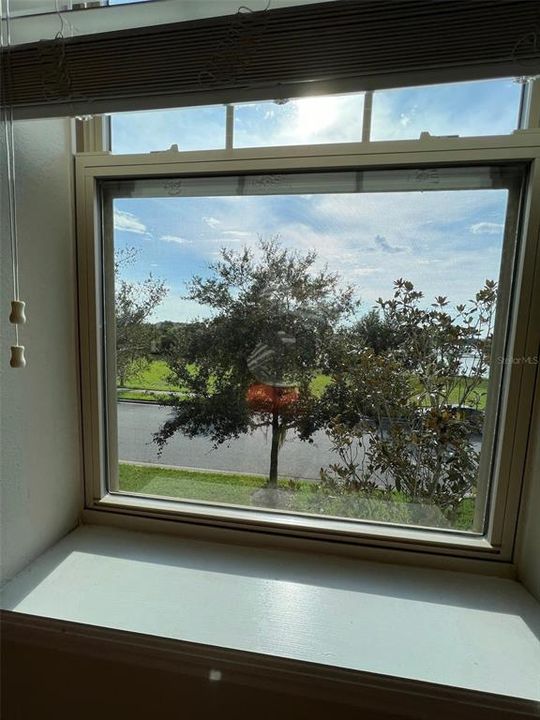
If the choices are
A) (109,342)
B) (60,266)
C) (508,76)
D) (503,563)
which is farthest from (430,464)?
(60,266)

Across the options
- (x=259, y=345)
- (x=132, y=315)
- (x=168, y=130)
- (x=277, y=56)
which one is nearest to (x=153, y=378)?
(x=132, y=315)

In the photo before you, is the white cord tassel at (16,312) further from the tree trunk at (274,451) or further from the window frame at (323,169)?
the tree trunk at (274,451)

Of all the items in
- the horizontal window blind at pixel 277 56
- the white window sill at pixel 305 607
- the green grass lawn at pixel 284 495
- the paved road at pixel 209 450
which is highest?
the horizontal window blind at pixel 277 56

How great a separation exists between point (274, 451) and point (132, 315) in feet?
1.54

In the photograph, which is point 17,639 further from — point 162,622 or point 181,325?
point 181,325

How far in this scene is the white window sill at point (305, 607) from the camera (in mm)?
618

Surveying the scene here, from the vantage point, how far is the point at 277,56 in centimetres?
56

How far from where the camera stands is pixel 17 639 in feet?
2.28

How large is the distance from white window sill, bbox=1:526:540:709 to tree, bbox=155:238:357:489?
8.7 inches

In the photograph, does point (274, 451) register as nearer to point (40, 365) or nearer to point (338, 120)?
point (40, 365)

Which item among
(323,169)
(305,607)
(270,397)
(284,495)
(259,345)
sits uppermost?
(323,169)

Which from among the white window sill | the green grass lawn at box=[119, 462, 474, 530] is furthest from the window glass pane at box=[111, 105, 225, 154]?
the white window sill

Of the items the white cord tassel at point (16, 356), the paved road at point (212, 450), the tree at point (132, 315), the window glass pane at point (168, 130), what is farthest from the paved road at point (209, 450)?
the window glass pane at point (168, 130)

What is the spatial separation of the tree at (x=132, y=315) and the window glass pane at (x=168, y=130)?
23 cm
